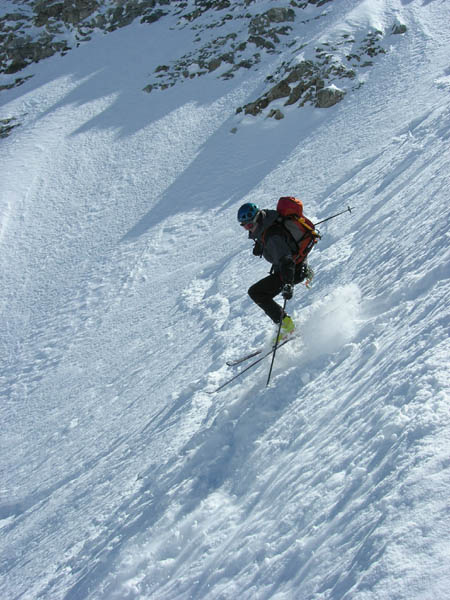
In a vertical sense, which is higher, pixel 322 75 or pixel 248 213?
pixel 322 75

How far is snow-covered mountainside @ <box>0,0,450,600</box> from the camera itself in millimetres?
3189

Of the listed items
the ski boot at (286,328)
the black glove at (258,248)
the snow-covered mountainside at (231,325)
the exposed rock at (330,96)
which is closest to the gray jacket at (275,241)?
the black glove at (258,248)

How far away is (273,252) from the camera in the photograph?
528 centimetres

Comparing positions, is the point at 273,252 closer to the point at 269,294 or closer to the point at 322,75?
the point at 269,294

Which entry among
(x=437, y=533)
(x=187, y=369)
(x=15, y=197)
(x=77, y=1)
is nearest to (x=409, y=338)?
(x=437, y=533)

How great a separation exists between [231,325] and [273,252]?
2.79 m

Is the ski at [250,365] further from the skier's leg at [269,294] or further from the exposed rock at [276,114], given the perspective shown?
the exposed rock at [276,114]

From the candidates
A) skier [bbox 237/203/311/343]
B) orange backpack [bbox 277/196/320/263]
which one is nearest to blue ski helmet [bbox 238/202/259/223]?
skier [bbox 237/203/311/343]

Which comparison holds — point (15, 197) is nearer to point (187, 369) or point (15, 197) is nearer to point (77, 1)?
point (187, 369)

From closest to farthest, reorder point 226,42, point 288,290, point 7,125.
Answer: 1. point 288,290
2. point 7,125
3. point 226,42

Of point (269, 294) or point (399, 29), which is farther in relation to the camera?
point (399, 29)

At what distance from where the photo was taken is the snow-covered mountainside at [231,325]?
3.19 metres

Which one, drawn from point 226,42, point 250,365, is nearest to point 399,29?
point 226,42

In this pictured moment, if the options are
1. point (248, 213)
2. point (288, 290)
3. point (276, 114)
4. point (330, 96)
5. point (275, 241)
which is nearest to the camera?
point (288, 290)
